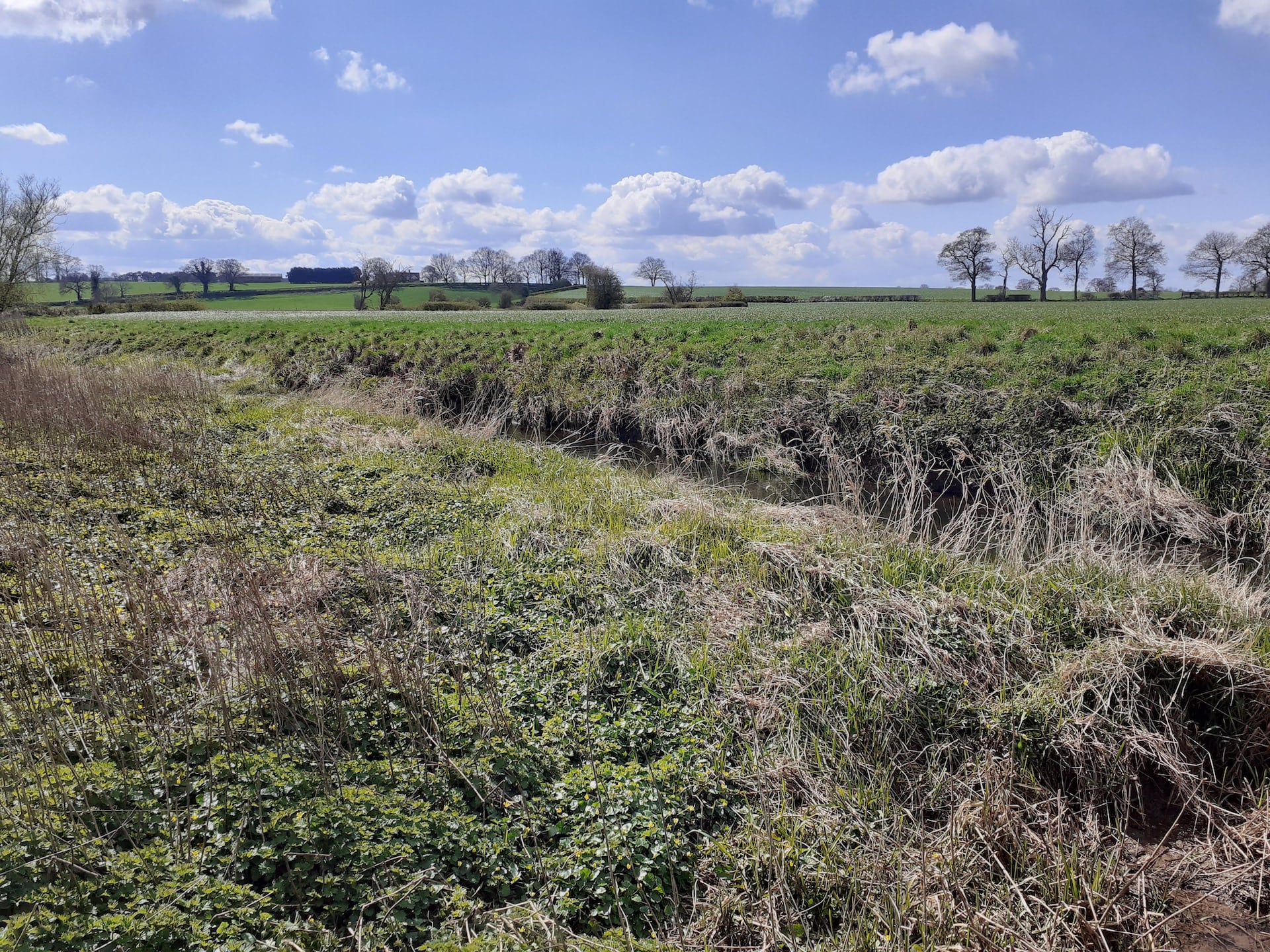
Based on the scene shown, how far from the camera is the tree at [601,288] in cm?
4859

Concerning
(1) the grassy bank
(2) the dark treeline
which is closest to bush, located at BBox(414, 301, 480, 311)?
(1) the grassy bank

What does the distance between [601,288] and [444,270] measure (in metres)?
56.7

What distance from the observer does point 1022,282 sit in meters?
77.2

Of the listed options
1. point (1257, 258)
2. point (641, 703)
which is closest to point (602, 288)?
point (641, 703)

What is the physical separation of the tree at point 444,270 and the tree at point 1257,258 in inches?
3466

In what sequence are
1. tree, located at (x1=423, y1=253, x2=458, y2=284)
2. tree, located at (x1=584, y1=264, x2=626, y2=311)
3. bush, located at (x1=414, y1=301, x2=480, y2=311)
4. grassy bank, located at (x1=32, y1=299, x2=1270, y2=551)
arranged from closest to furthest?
grassy bank, located at (x1=32, y1=299, x2=1270, y2=551) → tree, located at (x1=584, y1=264, x2=626, y2=311) → bush, located at (x1=414, y1=301, x2=480, y2=311) → tree, located at (x1=423, y1=253, x2=458, y2=284)

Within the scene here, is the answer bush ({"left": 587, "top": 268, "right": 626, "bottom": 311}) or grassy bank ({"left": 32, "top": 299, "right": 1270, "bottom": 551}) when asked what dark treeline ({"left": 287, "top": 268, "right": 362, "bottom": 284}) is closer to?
bush ({"left": 587, "top": 268, "right": 626, "bottom": 311})

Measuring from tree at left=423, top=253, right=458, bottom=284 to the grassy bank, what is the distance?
80377mm

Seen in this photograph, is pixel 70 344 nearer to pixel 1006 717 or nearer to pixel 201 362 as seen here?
pixel 201 362

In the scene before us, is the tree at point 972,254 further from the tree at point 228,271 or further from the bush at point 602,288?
the tree at point 228,271

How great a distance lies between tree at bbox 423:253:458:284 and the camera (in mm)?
97250

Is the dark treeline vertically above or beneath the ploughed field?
above

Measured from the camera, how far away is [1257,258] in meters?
57.9

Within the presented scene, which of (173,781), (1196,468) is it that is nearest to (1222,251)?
(1196,468)
